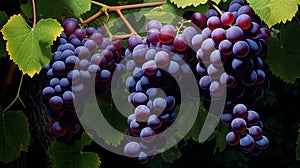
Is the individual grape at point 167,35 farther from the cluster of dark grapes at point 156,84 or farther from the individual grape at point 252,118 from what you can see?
the individual grape at point 252,118

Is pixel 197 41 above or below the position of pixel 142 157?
above

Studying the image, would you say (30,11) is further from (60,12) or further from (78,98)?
(78,98)

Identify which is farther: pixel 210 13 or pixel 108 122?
pixel 108 122


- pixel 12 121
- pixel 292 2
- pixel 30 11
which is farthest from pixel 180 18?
pixel 12 121

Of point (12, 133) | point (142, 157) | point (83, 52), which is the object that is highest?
point (83, 52)

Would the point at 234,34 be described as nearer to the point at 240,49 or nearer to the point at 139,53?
the point at 240,49

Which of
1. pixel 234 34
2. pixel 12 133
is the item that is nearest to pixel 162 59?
pixel 234 34
